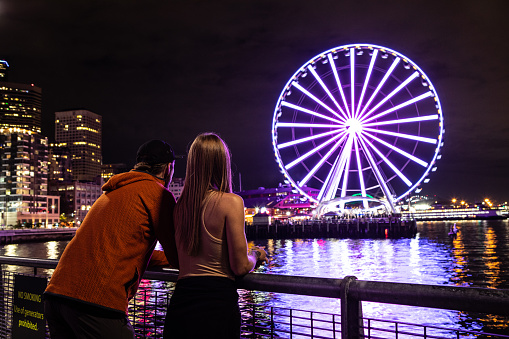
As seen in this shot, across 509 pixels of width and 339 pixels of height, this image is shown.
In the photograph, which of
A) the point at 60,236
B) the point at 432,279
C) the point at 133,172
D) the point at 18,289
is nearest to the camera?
the point at 133,172

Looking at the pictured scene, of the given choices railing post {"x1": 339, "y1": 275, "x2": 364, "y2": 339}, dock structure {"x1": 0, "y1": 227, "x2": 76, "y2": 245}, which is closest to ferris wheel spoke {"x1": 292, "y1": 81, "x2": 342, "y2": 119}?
railing post {"x1": 339, "y1": 275, "x2": 364, "y2": 339}

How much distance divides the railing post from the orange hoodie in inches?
47.6

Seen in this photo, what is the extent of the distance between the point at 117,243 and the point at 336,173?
54.9m

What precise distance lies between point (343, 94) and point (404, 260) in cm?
1980

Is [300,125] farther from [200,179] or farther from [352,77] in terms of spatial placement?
[200,179]

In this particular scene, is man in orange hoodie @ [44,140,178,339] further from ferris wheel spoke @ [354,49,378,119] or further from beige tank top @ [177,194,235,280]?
ferris wheel spoke @ [354,49,378,119]

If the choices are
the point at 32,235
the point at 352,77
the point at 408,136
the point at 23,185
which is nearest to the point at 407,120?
the point at 408,136

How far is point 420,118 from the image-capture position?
50.5m

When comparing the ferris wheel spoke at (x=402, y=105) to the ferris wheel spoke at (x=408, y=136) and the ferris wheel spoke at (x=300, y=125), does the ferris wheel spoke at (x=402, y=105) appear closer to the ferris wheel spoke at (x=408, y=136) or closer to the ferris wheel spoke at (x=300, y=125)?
the ferris wheel spoke at (x=408, y=136)

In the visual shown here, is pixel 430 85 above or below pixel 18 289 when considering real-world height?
above

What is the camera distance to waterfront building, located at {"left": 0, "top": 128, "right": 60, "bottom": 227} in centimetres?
13638

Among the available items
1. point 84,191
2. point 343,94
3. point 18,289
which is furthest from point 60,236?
point 18,289

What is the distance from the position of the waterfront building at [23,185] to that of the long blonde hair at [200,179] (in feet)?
469

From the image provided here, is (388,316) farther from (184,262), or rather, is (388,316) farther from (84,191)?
(84,191)
